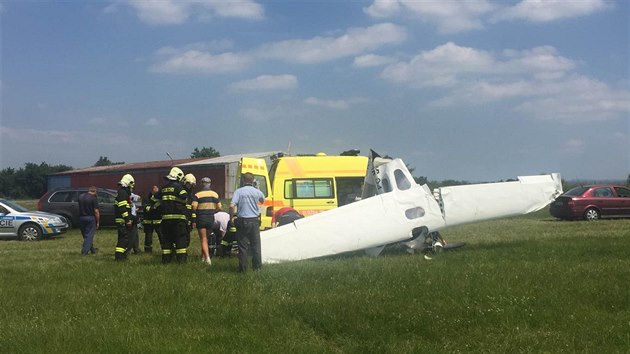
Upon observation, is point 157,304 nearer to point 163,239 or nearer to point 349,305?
point 349,305

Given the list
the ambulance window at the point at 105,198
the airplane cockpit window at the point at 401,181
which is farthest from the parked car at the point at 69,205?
the airplane cockpit window at the point at 401,181

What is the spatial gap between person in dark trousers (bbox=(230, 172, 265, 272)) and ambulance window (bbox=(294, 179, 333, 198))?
18.0 feet

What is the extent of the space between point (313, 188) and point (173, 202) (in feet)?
17.8

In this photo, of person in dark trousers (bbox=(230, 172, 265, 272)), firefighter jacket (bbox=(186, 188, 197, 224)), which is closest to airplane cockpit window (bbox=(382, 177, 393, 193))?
person in dark trousers (bbox=(230, 172, 265, 272))

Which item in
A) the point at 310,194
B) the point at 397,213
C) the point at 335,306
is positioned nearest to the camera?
the point at 335,306

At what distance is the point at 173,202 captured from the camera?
10.8 m

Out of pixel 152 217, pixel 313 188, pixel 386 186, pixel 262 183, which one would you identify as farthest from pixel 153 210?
pixel 386 186

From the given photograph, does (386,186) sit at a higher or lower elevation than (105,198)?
lower

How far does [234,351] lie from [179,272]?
15.0 feet

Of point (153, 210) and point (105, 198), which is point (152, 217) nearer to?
point (153, 210)

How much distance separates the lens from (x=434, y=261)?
9.95 meters

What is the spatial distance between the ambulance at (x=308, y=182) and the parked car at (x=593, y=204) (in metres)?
11.3

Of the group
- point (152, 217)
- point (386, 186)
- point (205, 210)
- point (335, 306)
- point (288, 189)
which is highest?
point (288, 189)

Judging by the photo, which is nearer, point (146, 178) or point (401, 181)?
point (401, 181)
